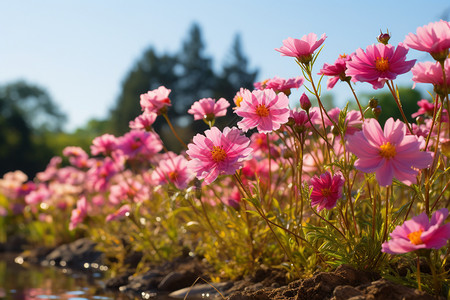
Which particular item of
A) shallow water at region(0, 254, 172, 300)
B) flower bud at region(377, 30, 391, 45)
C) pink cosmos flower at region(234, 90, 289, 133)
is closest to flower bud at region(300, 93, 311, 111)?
pink cosmos flower at region(234, 90, 289, 133)

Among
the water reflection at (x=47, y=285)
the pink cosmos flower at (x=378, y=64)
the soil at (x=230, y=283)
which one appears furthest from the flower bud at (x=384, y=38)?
the water reflection at (x=47, y=285)

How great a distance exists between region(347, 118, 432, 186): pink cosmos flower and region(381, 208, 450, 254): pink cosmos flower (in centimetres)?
13

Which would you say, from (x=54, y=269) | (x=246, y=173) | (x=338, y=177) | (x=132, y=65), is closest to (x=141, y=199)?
(x=246, y=173)

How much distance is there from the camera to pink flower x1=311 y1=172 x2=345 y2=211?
187 centimetres

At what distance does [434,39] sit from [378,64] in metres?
0.21

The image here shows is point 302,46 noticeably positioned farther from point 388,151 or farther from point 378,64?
point 388,151

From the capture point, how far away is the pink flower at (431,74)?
1.67 m

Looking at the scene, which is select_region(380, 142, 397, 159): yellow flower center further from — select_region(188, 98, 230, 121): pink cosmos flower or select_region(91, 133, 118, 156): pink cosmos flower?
select_region(91, 133, 118, 156): pink cosmos flower

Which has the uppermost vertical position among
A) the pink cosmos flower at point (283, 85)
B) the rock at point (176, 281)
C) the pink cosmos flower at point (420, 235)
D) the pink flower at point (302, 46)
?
the pink cosmos flower at point (283, 85)

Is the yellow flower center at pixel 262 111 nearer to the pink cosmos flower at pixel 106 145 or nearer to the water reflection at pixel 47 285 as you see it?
the pink cosmos flower at pixel 106 145

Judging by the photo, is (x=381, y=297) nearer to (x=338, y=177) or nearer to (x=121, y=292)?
(x=338, y=177)

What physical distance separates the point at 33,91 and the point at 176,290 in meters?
41.3

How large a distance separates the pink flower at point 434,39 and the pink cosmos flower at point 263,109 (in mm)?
508

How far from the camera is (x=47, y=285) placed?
12.2 feet
